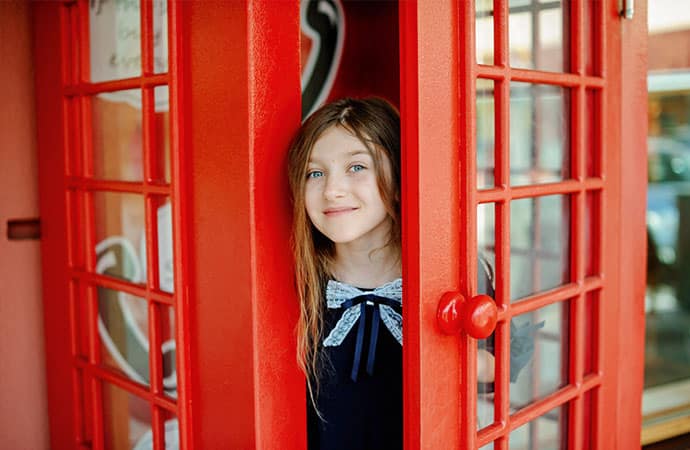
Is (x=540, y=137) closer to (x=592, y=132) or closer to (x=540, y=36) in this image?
(x=592, y=132)

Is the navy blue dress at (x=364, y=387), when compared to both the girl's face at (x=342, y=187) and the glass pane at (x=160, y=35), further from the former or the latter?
the glass pane at (x=160, y=35)

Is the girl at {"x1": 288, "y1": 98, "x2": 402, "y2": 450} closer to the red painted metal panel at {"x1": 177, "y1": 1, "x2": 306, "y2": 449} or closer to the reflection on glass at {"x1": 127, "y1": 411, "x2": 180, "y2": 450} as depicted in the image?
the red painted metal panel at {"x1": 177, "y1": 1, "x2": 306, "y2": 449}

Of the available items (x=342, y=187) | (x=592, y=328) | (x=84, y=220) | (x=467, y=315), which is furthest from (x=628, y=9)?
(x=84, y=220)

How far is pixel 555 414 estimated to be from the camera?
2121 mm

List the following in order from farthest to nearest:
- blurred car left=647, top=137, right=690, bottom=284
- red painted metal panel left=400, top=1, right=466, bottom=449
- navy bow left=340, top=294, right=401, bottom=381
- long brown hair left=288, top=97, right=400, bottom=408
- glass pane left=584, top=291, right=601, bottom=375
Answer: blurred car left=647, top=137, right=690, bottom=284, glass pane left=584, top=291, right=601, bottom=375, navy bow left=340, top=294, right=401, bottom=381, long brown hair left=288, top=97, right=400, bottom=408, red painted metal panel left=400, top=1, right=466, bottom=449

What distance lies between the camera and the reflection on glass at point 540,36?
2.00 m

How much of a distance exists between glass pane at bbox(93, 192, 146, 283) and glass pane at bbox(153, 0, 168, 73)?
472 mm

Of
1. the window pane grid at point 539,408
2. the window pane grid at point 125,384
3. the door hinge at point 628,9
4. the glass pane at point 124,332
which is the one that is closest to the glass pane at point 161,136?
the glass pane at point 124,332

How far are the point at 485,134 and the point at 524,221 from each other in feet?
1.50

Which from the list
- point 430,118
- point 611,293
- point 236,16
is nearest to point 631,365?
point 611,293

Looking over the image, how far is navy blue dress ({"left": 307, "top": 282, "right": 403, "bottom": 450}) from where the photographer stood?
6.65ft

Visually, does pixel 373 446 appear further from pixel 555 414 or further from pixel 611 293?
pixel 611 293

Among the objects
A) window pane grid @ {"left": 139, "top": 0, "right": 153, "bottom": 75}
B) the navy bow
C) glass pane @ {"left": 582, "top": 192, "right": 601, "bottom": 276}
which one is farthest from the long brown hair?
glass pane @ {"left": 582, "top": 192, "right": 601, "bottom": 276}

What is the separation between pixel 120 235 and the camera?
7.95 ft
